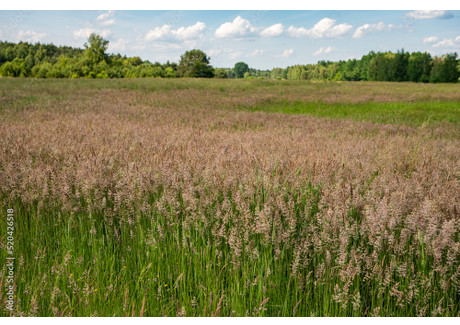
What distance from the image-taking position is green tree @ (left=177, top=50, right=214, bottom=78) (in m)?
85.5

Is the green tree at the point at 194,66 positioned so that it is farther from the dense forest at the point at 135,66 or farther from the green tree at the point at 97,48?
the green tree at the point at 97,48

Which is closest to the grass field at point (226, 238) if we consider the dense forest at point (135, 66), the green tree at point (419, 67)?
the dense forest at point (135, 66)

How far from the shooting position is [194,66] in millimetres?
85812

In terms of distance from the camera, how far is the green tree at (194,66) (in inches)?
3366

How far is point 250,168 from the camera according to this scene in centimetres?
398

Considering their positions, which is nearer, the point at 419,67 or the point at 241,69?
the point at 419,67

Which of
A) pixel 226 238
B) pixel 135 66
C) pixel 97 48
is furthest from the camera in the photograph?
pixel 135 66

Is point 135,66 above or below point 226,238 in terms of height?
above

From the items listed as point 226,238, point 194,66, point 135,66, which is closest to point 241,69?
point 135,66

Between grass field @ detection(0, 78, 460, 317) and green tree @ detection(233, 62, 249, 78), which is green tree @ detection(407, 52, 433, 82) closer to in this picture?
green tree @ detection(233, 62, 249, 78)

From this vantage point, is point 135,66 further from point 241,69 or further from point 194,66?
point 241,69

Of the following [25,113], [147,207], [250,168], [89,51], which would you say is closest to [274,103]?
[25,113]

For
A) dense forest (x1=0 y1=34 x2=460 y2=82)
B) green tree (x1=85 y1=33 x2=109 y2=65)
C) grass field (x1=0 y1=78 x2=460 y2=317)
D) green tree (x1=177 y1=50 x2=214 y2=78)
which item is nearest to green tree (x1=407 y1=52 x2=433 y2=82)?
dense forest (x1=0 y1=34 x2=460 y2=82)

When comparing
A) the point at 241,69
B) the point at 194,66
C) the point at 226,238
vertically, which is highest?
the point at 241,69
